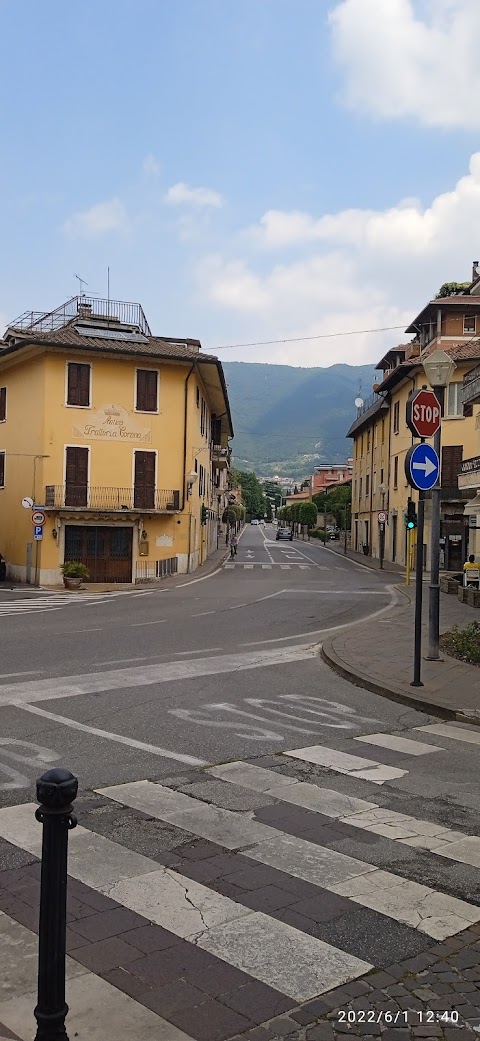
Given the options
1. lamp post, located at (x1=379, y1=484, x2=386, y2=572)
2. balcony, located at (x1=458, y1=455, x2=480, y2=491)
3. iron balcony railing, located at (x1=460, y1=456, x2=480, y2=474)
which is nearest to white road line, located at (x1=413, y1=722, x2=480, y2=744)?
balcony, located at (x1=458, y1=455, x2=480, y2=491)

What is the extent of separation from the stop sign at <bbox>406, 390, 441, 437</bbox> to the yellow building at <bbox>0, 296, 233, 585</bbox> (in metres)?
24.2

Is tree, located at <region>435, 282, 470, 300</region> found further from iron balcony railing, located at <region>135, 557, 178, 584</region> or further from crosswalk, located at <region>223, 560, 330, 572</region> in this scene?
iron balcony railing, located at <region>135, 557, 178, 584</region>

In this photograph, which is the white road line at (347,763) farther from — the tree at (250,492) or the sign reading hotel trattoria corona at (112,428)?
the tree at (250,492)

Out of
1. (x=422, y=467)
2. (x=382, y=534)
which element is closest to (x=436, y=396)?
(x=422, y=467)

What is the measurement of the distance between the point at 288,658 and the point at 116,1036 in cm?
1057

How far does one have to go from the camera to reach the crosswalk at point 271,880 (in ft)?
11.7

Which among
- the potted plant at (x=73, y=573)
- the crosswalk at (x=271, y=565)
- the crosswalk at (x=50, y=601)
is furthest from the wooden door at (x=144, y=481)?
the crosswalk at (x=271, y=565)

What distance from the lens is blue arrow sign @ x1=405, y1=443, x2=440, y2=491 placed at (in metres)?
10.7

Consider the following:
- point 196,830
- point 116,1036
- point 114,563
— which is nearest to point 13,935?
point 116,1036

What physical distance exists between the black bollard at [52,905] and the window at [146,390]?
34083 mm

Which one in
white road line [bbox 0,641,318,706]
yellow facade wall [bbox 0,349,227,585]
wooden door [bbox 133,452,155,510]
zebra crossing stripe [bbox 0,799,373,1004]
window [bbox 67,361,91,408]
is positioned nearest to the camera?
zebra crossing stripe [bbox 0,799,373,1004]

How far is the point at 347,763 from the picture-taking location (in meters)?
7.05

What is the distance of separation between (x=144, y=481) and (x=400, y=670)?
25.3 meters

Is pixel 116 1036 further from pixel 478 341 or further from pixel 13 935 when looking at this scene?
pixel 478 341
